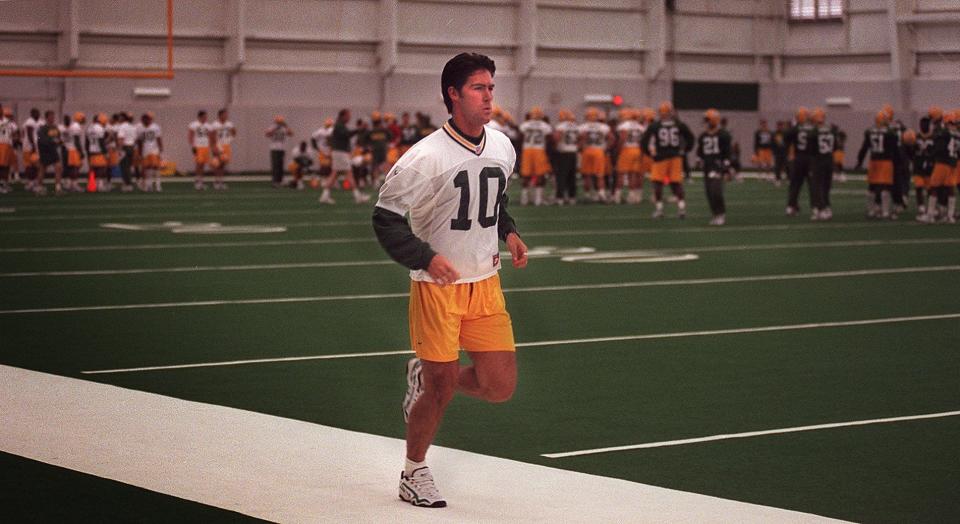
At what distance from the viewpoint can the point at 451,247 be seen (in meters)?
6.31

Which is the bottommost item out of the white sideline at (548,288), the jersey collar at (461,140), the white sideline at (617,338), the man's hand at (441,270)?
the white sideline at (617,338)

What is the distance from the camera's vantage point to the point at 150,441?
7.48 m

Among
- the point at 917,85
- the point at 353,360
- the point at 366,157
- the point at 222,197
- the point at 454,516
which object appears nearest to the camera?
the point at 454,516

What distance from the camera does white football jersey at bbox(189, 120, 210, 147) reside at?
34.8 m

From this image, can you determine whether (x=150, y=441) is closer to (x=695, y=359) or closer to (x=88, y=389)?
(x=88, y=389)

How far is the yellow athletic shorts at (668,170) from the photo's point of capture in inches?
972

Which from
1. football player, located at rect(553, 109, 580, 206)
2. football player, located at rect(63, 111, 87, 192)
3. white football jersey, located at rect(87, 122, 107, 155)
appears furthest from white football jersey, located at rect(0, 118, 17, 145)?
football player, located at rect(553, 109, 580, 206)

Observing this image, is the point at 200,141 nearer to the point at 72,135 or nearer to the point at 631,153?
the point at 72,135

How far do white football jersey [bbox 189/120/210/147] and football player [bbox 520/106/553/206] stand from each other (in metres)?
8.66

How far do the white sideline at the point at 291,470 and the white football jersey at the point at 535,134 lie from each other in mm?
21147

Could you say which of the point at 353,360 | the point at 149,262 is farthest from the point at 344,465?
the point at 149,262

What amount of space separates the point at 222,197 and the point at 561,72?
59.8 feet

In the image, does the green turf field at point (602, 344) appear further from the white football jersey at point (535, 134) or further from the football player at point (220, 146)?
the football player at point (220, 146)

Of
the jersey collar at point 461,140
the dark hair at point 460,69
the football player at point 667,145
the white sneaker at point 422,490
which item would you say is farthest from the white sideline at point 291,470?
the football player at point 667,145
